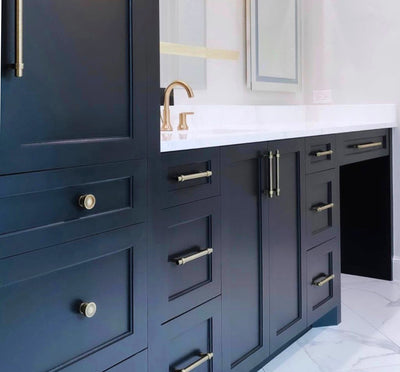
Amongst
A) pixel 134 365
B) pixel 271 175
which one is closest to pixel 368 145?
pixel 271 175

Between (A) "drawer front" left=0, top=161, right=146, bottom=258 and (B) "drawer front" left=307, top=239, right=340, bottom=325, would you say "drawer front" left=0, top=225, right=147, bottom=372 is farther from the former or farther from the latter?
(B) "drawer front" left=307, top=239, right=340, bottom=325

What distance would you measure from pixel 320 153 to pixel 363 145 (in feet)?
1.85

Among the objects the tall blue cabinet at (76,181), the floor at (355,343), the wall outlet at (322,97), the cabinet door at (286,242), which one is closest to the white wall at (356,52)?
the wall outlet at (322,97)

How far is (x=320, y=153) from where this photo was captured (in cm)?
211

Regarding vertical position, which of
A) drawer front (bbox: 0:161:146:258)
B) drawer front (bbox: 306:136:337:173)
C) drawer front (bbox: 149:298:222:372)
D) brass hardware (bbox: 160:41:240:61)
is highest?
brass hardware (bbox: 160:41:240:61)

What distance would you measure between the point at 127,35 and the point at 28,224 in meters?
0.47

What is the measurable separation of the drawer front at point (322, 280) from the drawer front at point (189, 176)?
0.71 metres

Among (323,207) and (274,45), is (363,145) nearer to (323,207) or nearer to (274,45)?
(323,207)

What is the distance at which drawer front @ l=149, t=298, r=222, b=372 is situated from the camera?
53.9 inches

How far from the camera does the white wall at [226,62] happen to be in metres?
2.55

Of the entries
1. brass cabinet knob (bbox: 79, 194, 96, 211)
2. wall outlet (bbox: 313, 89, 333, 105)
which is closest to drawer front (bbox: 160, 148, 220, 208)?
brass cabinet knob (bbox: 79, 194, 96, 211)

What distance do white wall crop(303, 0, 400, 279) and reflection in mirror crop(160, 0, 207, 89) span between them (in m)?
1.00

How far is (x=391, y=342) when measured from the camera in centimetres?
215

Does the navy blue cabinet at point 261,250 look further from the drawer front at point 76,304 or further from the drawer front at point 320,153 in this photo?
the drawer front at point 76,304
